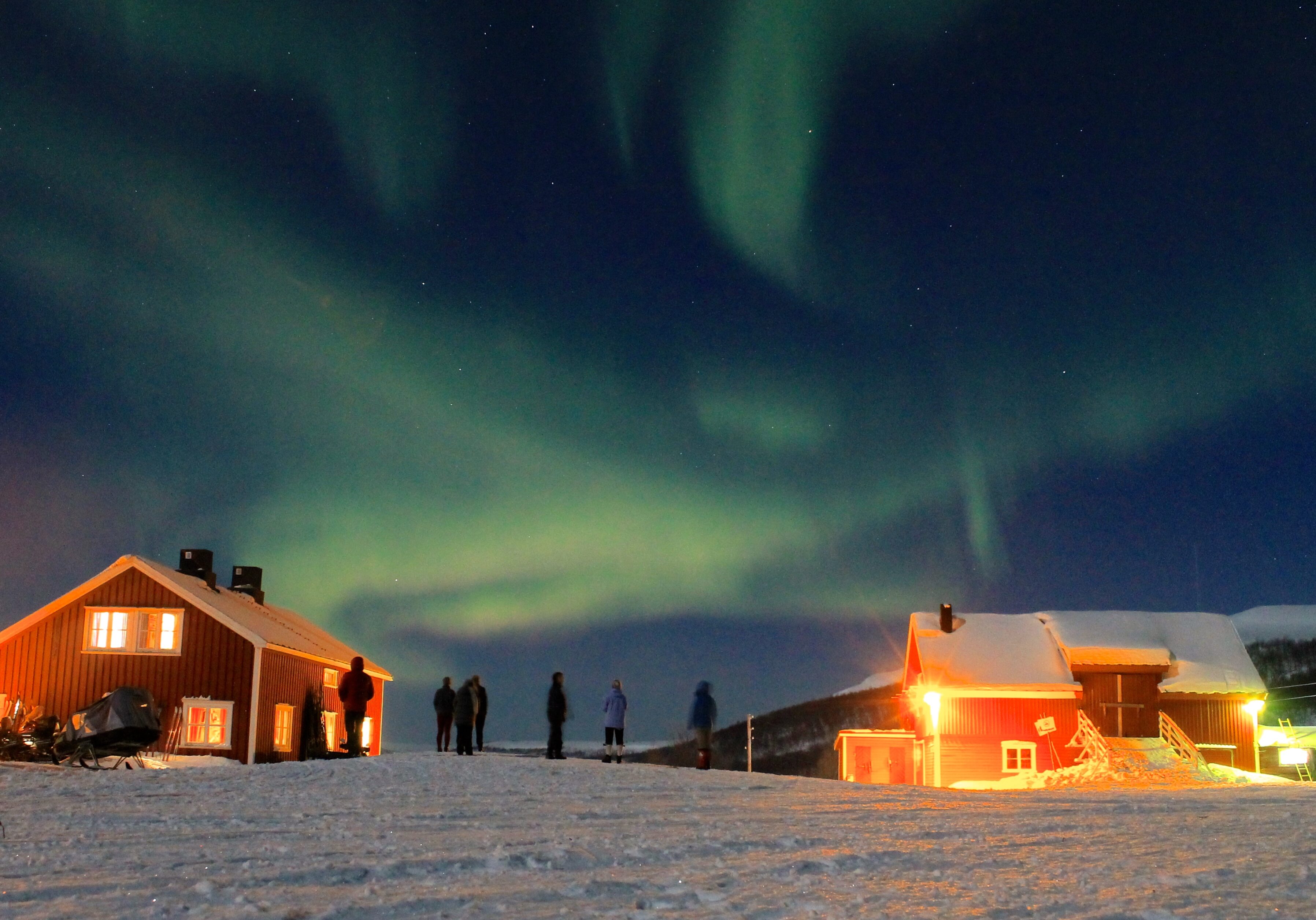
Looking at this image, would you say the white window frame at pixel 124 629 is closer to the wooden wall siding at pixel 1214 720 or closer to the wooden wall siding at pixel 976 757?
the wooden wall siding at pixel 976 757

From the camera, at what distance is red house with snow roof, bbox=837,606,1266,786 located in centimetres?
3659

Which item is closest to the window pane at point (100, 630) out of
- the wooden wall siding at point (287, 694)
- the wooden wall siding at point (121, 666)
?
the wooden wall siding at point (121, 666)

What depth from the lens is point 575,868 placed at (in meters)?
7.09

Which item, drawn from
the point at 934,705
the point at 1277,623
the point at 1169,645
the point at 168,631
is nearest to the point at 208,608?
the point at 168,631

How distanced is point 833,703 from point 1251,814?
354 ft

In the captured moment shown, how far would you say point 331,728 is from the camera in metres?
36.2

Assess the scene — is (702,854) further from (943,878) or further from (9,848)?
(9,848)

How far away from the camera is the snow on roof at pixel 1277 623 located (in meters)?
117

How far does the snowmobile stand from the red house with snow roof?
2466 centimetres

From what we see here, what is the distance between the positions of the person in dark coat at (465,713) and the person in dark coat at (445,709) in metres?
0.47

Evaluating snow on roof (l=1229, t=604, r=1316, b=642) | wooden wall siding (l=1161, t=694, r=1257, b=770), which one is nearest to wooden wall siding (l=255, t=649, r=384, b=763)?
wooden wall siding (l=1161, t=694, r=1257, b=770)

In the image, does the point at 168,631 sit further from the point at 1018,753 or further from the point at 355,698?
the point at 1018,753

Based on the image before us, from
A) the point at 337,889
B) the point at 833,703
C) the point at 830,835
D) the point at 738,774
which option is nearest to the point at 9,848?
the point at 337,889

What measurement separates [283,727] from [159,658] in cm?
389
